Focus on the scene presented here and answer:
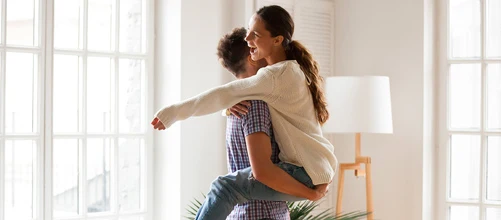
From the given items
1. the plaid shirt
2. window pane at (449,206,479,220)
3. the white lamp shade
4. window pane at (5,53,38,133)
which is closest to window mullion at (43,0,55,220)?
window pane at (5,53,38,133)

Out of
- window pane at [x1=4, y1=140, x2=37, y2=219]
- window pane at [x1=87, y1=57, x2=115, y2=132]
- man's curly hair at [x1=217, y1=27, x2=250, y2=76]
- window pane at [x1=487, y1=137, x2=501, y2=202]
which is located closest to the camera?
man's curly hair at [x1=217, y1=27, x2=250, y2=76]

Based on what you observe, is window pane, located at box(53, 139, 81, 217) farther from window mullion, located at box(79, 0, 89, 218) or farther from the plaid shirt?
the plaid shirt

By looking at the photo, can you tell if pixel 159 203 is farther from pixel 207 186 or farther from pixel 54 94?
pixel 54 94

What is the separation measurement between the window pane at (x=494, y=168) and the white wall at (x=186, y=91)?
1.53 meters

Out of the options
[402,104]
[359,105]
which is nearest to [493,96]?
[402,104]

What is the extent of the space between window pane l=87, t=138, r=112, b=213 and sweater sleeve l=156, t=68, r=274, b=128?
2.10 meters

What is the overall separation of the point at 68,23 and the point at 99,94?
41 cm

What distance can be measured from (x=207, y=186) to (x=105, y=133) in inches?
24.9

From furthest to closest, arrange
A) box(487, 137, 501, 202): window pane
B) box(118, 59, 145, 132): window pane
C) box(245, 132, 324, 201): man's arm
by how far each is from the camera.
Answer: box(487, 137, 501, 202): window pane
box(118, 59, 145, 132): window pane
box(245, 132, 324, 201): man's arm

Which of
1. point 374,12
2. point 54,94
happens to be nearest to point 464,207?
point 374,12

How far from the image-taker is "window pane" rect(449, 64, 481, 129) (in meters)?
4.47

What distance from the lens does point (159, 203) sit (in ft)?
14.2

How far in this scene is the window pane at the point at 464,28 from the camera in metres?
4.48

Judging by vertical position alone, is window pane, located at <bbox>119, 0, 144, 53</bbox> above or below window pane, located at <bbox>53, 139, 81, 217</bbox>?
above
